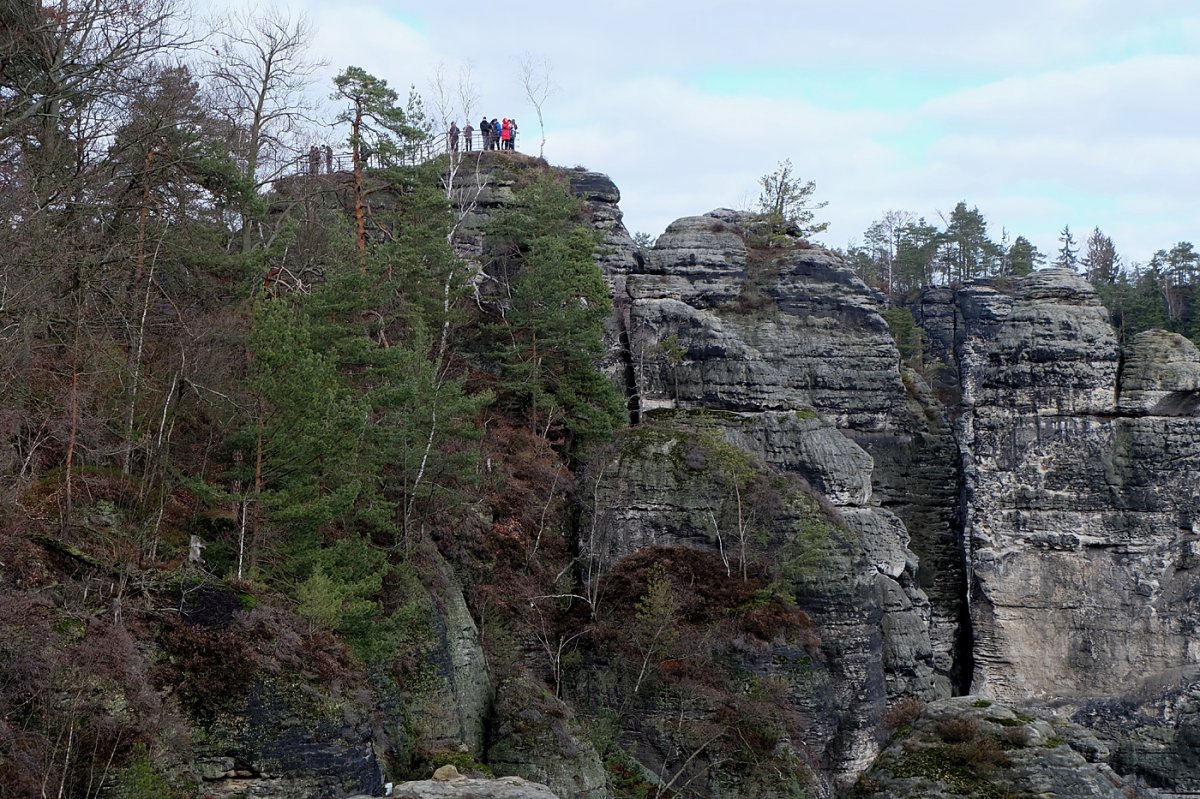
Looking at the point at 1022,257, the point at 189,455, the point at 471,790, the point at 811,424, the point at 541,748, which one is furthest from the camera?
the point at 1022,257

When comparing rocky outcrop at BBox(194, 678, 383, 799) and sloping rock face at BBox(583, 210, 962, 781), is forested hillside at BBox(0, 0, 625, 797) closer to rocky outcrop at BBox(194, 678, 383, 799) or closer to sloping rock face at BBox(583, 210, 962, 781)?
rocky outcrop at BBox(194, 678, 383, 799)

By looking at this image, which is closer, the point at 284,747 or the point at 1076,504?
the point at 284,747

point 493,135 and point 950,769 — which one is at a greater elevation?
point 493,135

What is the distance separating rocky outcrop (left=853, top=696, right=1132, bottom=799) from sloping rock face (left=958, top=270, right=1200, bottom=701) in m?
24.3

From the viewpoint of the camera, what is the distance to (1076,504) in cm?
4219

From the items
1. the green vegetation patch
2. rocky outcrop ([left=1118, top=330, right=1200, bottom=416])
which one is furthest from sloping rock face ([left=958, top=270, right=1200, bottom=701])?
the green vegetation patch

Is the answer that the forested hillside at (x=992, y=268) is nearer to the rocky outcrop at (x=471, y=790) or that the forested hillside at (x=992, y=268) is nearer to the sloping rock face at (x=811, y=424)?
the sloping rock face at (x=811, y=424)

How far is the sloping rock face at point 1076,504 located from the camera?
41.2 metres

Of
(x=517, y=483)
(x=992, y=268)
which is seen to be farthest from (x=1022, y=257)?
(x=517, y=483)

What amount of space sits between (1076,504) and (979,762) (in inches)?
1062

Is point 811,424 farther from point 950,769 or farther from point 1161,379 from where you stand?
point 950,769

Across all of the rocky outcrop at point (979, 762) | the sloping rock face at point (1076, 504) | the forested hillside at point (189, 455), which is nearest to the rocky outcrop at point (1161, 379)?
the sloping rock face at point (1076, 504)

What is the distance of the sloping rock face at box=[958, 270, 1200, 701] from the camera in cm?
4122

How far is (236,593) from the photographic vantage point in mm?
19125
